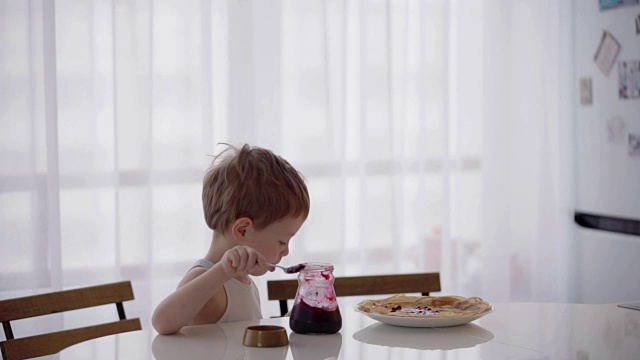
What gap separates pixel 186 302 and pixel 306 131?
5.99 feet

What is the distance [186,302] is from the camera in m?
1.42

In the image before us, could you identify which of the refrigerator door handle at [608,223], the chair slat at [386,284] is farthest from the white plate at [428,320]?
the refrigerator door handle at [608,223]

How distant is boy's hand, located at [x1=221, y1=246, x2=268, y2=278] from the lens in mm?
1382

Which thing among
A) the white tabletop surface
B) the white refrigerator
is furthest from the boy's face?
the white refrigerator

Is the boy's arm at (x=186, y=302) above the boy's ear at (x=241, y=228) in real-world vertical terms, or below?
below

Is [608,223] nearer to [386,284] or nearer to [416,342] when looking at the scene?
[386,284]

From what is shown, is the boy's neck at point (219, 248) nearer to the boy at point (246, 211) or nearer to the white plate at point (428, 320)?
the boy at point (246, 211)

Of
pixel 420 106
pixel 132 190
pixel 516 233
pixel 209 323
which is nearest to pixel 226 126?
pixel 132 190

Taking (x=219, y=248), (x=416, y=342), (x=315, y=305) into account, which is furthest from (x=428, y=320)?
(x=219, y=248)

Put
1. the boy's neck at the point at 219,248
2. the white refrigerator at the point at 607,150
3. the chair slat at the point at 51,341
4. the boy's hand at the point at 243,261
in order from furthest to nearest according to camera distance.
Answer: the white refrigerator at the point at 607,150, the boy's neck at the point at 219,248, the chair slat at the point at 51,341, the boy's hand at the point at 243,261

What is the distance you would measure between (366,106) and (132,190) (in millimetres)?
932

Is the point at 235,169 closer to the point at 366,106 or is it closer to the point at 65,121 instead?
the point at 65,121

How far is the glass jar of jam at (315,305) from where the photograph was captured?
140 cm

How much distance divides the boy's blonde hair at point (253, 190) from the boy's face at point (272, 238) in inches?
0.4
